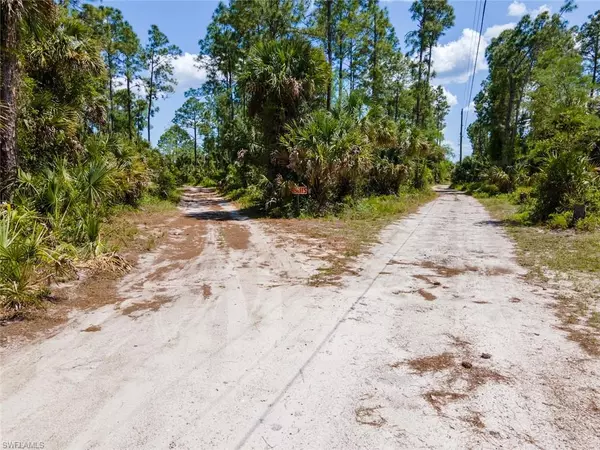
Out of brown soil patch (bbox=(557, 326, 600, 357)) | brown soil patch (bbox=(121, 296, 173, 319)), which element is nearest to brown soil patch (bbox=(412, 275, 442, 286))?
brown soil patch (bbox=(557, 326, 600, 357))

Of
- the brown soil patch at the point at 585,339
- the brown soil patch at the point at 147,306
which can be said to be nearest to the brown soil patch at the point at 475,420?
the brown soil patch at the point at 585,339

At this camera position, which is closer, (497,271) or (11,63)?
(497,271)

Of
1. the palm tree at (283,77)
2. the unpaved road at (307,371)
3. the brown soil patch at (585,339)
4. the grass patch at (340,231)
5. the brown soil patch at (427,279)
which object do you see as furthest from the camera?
the palm tree at (283,77)

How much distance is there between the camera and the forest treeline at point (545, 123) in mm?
11312

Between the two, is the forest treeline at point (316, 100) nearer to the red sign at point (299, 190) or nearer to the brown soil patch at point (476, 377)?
the red sign at point (299, 190)

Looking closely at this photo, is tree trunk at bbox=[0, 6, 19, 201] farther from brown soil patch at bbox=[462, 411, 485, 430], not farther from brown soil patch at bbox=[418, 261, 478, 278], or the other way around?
brown soil patch at bbox=[462, 411, 485, 430]

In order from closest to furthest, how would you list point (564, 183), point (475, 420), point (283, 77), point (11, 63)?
point (475, 420), point (11, 63), point (564, 183), point (283, 77)

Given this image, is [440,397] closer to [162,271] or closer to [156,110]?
[162,271]

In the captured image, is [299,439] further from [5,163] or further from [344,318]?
[5,163]

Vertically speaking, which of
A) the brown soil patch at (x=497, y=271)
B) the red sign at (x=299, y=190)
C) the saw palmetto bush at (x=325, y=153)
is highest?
the saw palmetto bush at (x=325, y=153)

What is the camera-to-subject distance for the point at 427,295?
17.8 ft

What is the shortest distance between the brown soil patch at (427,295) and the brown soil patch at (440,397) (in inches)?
90.3

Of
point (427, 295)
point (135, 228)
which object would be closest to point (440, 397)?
point (427, 295)

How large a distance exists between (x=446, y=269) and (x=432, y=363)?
12.1 feet
